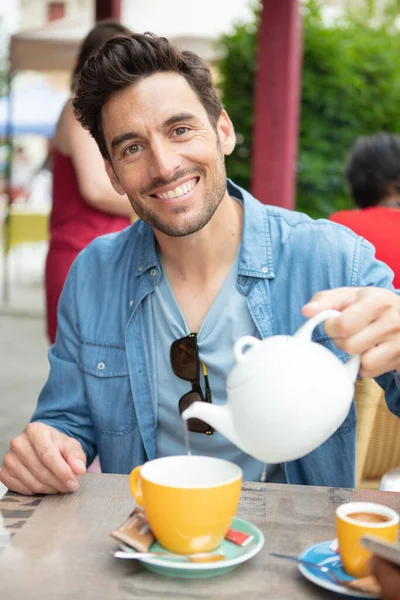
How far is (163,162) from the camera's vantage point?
5.44ft

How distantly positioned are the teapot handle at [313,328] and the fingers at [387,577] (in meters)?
0.22

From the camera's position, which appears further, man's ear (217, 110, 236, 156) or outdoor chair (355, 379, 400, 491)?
man's ear (217, 110, 236, 156)

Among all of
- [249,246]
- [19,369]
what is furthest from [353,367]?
[19,369]

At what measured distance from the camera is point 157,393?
1674 millimetres

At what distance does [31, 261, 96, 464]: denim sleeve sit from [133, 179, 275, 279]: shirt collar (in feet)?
0.63

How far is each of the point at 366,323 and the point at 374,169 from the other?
211 centimetres

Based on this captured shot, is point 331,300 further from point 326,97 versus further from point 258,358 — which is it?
point 326,97

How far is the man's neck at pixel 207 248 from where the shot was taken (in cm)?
176

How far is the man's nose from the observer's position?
1.66 metres

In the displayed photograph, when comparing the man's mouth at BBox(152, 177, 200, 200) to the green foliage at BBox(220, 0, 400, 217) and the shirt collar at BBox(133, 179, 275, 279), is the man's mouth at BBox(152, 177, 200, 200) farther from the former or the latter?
the green foliage at BBox(220, 0, 400, 217)

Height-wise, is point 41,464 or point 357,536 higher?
point 357,536

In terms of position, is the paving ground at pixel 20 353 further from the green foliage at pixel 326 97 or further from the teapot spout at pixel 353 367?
the teapot spout at pixel 353 367

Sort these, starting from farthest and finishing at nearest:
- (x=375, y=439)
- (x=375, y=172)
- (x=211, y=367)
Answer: (x=375, y=172)
(x=375, y=439)
(x=211, y=367)

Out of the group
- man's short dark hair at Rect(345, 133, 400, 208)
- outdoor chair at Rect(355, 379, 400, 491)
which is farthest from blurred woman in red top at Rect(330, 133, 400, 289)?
outdoor chair at Rect(355, 379, 400, 491)
